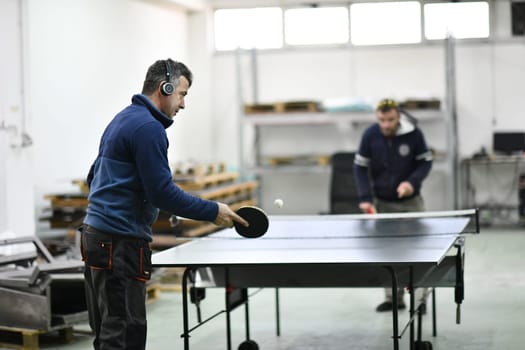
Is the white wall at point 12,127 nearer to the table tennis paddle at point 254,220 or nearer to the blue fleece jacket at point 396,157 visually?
the blue fleece jacket at point 396,157

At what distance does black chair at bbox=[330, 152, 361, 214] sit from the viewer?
27.7 ft

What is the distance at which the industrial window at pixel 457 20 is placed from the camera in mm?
11781

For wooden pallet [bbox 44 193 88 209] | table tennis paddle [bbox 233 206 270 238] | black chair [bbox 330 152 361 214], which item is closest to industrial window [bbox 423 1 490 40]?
black chair [bbox 330 152 361 214]

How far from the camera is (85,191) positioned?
854 cm

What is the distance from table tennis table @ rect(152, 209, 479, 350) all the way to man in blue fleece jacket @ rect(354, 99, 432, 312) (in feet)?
2.55

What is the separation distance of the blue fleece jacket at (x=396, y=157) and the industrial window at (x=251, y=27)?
6.04 m

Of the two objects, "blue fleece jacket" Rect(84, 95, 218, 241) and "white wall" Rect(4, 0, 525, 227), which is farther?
"white wall" Rect(4, 0, 525, 227)

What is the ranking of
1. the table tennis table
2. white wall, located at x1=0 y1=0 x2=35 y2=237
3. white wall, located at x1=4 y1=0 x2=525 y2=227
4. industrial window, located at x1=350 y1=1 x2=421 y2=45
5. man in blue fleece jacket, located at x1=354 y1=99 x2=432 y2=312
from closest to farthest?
the table tennis table → man in blue fleece jacket, located at x1=354 y1=99 x2=432 y2=312 → white wall, located at x1=0 y1=0 x2=35 y2=237 → white wall, located at x1=4 y1=0 x2=525 y2=227 → industrial window, located at x1=350 y1=1 x2=421 y2=45

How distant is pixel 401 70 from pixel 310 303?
5.71 m

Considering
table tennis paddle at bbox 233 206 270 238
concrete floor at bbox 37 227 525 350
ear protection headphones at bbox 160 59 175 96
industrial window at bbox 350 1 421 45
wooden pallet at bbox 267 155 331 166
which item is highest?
industrial window at bbox 350 1 421 45

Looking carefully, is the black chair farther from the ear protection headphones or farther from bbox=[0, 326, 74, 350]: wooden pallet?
the ear protection headphones

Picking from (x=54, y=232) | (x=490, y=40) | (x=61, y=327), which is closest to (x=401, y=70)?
(x=490, y=40)

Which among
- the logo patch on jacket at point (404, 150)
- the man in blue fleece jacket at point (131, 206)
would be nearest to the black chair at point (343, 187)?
the logo patch on jacket at point (404, 150)

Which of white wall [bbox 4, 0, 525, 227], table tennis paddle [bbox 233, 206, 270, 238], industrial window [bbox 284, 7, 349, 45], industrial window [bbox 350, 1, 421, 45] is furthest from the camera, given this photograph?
industrial window [bbox 284, 7, 349, 45]
